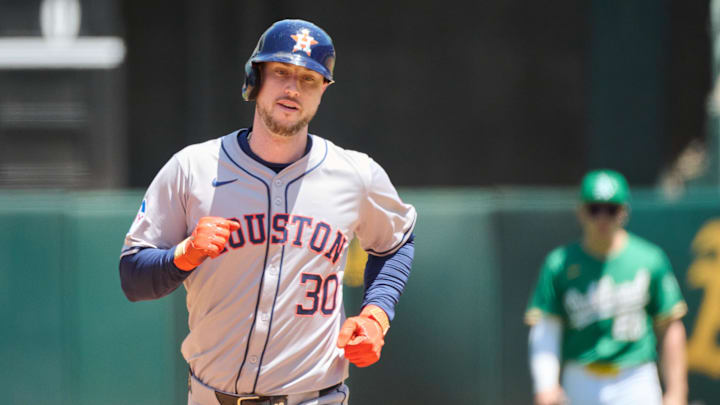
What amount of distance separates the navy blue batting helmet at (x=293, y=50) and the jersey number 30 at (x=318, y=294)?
0.64m

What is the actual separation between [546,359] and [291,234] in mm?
2140

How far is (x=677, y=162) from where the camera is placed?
9.50 meters

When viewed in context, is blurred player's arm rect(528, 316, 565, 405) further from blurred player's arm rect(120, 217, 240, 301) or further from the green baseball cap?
blurred player's arm rect(120, 217, 240, 301)

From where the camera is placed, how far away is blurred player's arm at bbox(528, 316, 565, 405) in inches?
169

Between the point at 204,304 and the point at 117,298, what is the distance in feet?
12.1

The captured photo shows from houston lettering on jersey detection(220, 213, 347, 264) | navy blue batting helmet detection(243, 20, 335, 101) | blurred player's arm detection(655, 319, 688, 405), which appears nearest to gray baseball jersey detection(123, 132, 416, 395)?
houston lettering on jersey detection(220, 213, 347, 264)

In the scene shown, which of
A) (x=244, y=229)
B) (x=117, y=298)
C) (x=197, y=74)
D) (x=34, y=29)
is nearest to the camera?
(x=244, y=229)

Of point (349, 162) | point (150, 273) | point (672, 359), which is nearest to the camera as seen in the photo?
point (150, 273)

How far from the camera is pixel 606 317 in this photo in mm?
4320

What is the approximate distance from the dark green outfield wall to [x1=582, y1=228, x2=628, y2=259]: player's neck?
6.15 ft

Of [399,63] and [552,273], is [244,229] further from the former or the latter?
[399,63]

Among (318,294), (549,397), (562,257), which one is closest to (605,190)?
(562,257)

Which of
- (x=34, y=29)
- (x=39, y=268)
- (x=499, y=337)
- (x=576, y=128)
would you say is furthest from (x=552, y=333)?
(x=34, y=29)

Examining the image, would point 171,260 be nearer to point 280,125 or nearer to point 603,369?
point 280,125
